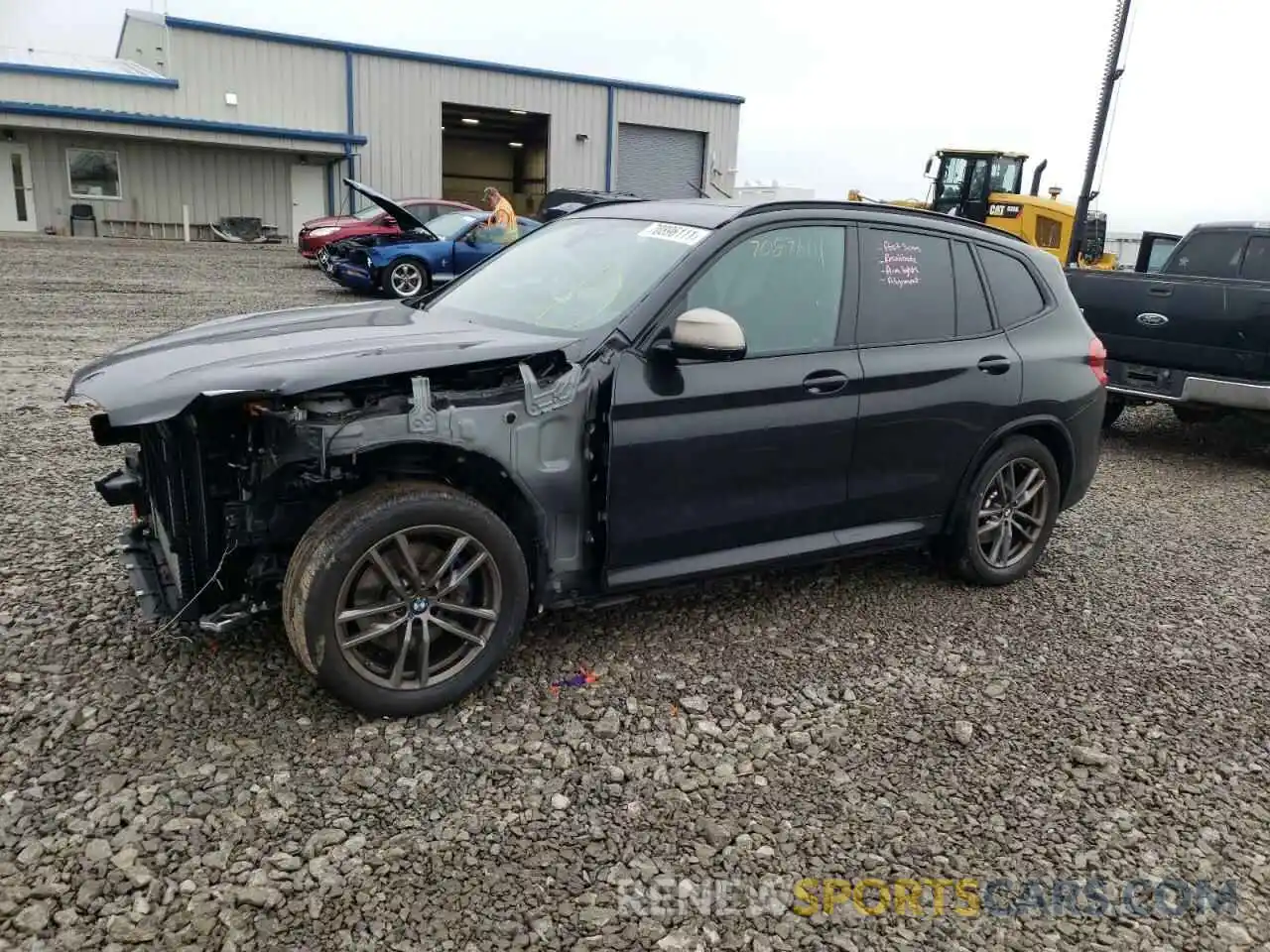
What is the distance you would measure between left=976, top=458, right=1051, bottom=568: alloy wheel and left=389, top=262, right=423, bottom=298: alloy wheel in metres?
11.5

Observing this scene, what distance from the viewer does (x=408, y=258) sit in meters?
14.6

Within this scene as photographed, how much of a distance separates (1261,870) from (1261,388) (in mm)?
5327

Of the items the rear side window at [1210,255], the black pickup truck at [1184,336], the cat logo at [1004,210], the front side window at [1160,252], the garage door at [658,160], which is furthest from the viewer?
the garage door at [658,160]

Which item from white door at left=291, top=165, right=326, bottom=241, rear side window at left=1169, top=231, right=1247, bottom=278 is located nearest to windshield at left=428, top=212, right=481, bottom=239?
rear side window at left=1169, top=231, right=1247, bottom=278

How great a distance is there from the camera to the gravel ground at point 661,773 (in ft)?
8.07

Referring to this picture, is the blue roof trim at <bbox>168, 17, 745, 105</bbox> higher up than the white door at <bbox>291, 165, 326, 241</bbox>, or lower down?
higher up

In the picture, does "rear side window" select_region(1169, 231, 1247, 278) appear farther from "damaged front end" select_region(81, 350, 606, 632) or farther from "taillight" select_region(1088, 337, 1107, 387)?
"damaged front end" select_region(81, 350, 606, 632)

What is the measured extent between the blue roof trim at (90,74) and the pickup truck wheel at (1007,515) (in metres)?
28.1

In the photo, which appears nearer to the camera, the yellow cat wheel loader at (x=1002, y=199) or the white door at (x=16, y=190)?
the yellow cat wheel loader at (x=1002, y=199)

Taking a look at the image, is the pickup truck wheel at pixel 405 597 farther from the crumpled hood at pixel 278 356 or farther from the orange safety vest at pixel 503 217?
the orange safety vest at pixel 503 217

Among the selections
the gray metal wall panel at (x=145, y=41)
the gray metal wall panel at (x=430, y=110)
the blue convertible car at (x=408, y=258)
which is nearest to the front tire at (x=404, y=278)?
the blue convertible car at (x=408, y=258)

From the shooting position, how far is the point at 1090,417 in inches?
192

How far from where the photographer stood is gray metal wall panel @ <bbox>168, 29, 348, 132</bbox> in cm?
2678

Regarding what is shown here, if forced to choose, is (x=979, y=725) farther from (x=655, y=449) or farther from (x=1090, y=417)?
(x=1090, y=417)
